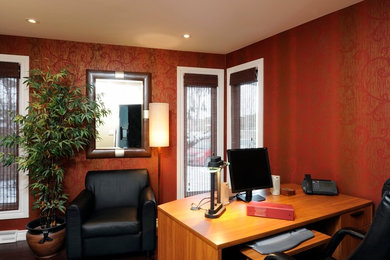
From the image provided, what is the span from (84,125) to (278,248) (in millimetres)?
2790

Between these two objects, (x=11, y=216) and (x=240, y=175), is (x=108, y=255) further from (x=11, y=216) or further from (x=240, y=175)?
(x=240, y=175)

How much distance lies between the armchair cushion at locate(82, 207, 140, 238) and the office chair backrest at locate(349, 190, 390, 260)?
218 cm

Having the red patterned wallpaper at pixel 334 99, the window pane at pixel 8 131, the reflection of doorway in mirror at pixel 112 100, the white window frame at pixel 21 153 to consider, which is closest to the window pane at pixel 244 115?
the red patterned wallpaper at pixel 334 99

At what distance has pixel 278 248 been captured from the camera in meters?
1.56

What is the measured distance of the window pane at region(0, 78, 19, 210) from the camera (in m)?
3.20

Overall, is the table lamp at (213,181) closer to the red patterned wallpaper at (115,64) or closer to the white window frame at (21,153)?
the red patterned wallpaper at (115,64)

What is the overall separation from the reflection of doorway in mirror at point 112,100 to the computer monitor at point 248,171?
6.41 ft

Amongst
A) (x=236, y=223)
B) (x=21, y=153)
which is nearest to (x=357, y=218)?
(x=236, y=223)

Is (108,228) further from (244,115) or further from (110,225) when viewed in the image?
(244,115)

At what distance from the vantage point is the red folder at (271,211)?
1783 mm

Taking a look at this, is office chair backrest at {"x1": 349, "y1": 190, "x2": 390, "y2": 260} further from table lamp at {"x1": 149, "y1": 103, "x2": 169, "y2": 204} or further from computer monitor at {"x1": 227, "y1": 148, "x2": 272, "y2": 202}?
table lamp at {"x1": 149, "y1": 103, "x2": 169, "y2": 204}

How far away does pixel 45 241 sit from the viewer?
2781 mm

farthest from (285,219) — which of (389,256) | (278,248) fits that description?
(389,256)

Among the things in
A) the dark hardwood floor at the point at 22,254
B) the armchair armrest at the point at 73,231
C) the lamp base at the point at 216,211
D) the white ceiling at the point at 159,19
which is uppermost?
the white ceiling at the point at 159,19
